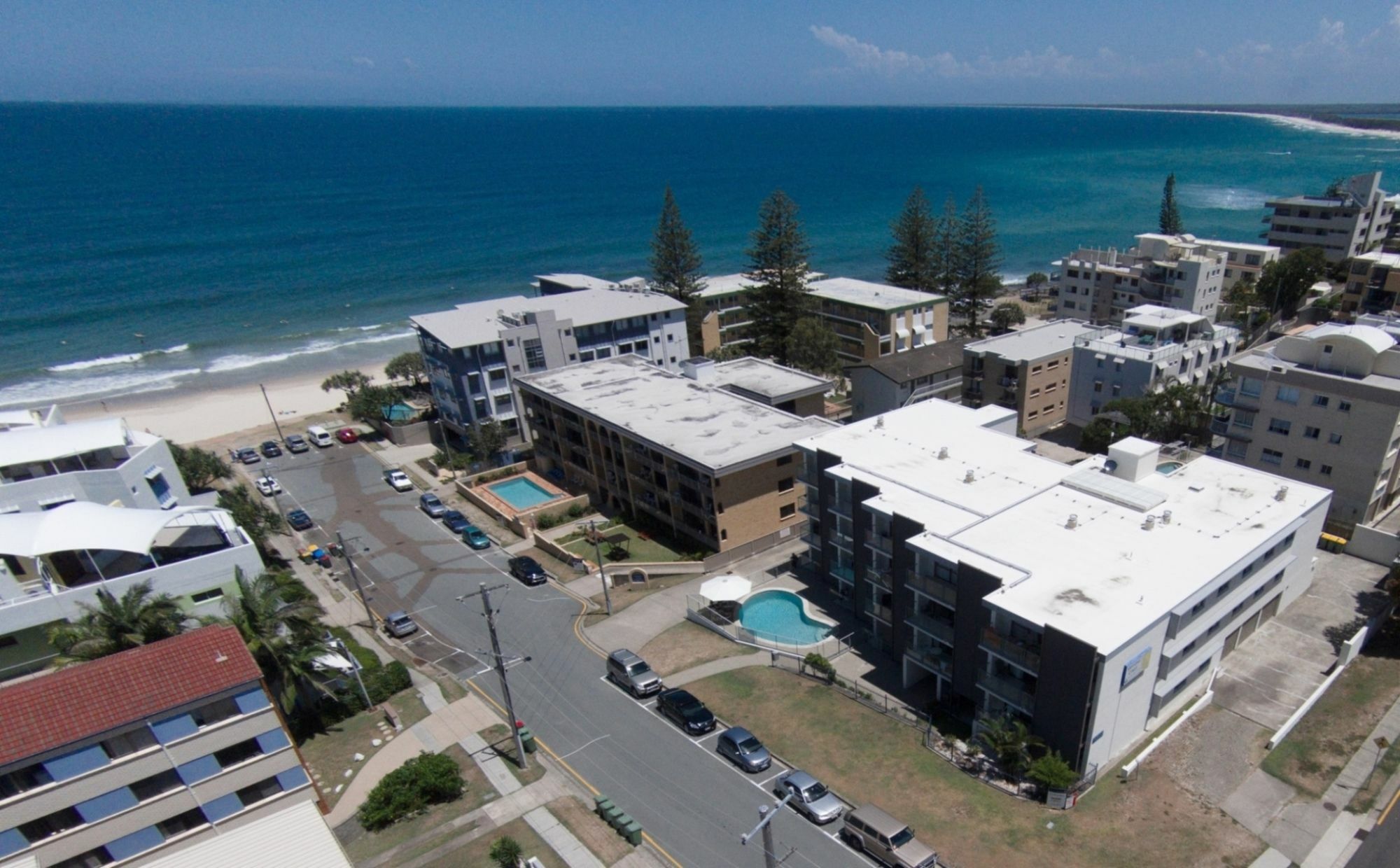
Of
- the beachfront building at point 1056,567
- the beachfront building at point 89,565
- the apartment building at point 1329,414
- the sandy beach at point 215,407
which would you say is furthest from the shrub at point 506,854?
the sandy beach at point 215,407

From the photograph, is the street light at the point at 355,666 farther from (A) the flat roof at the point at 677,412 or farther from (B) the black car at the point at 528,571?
(A) the flat roof at the point at 677,412

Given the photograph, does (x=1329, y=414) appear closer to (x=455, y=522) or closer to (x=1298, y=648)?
(x=1298, y=648)

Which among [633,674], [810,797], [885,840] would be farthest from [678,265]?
[885,840]

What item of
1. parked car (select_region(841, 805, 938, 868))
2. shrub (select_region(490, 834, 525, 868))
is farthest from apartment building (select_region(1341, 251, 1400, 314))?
shrub (select_region(490, 834, 525, 868))

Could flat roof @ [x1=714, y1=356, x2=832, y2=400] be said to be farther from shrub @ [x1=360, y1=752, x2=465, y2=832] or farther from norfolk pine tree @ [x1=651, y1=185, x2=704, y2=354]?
shrub @ [x1=360, y1=752, x2=465, y2=832]

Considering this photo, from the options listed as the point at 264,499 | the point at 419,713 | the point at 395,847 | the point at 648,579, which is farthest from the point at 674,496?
the point at 264,499
